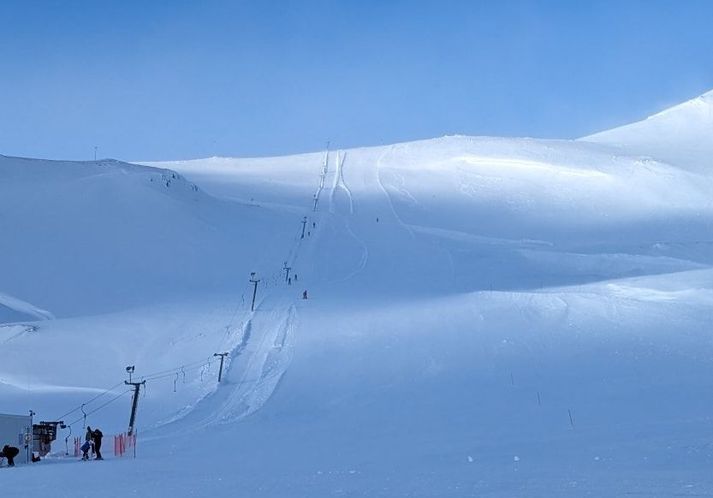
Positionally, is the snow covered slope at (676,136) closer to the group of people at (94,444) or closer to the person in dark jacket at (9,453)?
the group of people at (94,444)

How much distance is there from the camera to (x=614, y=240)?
4834 centimetres

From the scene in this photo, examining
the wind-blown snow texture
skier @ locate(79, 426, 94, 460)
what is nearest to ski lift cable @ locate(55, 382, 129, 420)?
the wind-blown snow texture

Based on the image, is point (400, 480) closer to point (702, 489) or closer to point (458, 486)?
point (458, 486)

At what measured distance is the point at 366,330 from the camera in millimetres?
29438

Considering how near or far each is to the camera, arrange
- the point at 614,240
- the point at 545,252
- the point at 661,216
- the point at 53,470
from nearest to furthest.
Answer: the point at 53,470 < the point at 545,252 < the point at 614,240 < the point at 661,216

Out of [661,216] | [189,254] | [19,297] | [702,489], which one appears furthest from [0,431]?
[661,216]

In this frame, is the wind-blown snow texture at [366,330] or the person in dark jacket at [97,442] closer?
the wind-blown snow texture at [366,330]

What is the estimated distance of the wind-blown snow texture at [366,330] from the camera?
45.3ft

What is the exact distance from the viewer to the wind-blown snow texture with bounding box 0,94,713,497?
1380 centimetres

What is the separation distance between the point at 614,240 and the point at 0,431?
3530cm

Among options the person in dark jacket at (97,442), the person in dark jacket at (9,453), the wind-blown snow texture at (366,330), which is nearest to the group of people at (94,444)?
the person in dark jacket at (97,442)

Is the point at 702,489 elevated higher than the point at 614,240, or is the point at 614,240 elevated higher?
the point at 614,240

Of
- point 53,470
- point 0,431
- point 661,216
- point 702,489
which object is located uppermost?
point 661,216

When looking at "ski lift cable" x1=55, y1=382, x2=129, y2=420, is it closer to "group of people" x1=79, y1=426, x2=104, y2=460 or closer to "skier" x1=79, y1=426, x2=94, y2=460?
"skier" x1=79, y1=426, x2=94, y2=460
